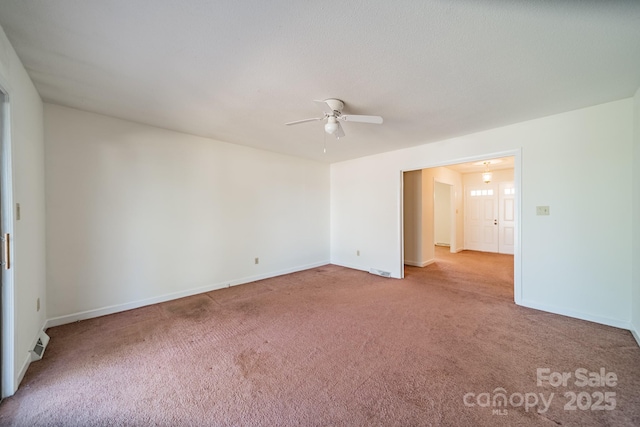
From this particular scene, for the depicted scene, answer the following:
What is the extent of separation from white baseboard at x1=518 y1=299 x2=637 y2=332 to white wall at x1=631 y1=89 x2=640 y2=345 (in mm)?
119

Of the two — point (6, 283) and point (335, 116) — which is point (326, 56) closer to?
point (335, 116)

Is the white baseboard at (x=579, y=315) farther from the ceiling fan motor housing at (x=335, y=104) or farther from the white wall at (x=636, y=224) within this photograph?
the ceiling fan motor housing at (x=335, y=104)

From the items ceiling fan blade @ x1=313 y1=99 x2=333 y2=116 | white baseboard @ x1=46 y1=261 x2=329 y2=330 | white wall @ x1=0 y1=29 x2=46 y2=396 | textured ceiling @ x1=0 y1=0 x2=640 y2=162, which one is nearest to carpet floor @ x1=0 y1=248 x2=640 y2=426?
white baseboard @ x1=46 y1=261 x2=329 y2=330

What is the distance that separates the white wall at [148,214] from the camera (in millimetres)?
2783

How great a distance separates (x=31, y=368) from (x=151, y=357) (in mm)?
881

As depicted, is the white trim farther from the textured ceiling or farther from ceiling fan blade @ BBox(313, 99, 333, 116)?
ceiling fan blade @ BBox(313, 99, 333, 116)

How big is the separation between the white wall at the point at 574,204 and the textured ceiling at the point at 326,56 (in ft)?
0.98

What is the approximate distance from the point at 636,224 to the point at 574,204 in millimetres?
510

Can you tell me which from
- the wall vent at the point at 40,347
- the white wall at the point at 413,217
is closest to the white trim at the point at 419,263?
the white wall at the point at 413,217

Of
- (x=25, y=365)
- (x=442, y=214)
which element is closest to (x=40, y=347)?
(x=25, y=365)

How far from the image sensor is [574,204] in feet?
9.43

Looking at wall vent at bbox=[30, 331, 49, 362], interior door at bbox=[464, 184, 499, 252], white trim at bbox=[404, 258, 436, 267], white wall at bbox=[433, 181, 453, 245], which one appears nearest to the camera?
wall vent at bbox=[30, 331, 49, 362]

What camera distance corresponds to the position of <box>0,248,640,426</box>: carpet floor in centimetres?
153

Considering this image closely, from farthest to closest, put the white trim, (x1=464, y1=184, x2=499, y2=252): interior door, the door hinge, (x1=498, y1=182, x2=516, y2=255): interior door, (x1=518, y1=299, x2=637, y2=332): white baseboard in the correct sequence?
Answer: (x1=464, y1=184, x2=499, y2=252): interior door, (x1=498, y1=182, x2=516, y2=255): interior door, the white trim, (x1=518, y1=299, x2=637, y2=332): white baseboard, the door hinge
